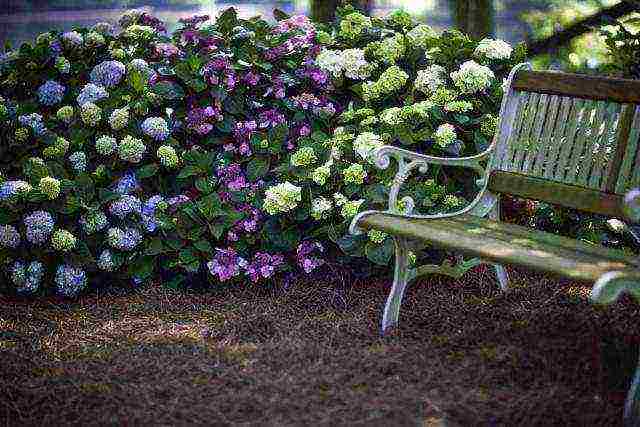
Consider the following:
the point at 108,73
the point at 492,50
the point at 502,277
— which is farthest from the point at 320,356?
the point at 108,73

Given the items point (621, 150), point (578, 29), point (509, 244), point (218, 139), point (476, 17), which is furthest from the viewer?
point (578, 29)

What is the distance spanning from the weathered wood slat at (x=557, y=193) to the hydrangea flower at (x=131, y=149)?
1695 mm

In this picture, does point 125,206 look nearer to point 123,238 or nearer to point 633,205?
point 123,238

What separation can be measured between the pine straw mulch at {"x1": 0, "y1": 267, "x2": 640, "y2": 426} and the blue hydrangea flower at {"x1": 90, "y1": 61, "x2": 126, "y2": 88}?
3.68ft

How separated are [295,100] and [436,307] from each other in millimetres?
1369

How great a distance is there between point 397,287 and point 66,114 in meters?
2.00

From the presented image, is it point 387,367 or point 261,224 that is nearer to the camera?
point 387,367

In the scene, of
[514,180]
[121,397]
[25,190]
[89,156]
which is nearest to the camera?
[121,397]

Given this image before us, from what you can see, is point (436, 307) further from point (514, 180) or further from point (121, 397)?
point (121, 397)

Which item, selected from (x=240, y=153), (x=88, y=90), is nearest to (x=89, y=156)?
(x=88, y=90)

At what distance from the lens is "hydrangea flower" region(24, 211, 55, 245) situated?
13.6 feet

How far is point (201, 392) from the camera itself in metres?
3.16

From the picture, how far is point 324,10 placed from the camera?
20.4 ft

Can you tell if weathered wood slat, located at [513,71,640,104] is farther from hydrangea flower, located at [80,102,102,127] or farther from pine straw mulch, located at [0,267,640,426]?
hydrangea flower, located at [80,102,102,127]
